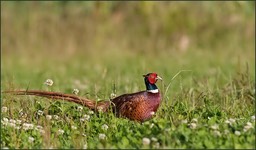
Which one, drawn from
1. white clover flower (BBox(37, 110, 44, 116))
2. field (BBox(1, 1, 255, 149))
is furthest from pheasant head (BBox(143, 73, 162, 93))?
field (BBox(1, 1, 255, 149))

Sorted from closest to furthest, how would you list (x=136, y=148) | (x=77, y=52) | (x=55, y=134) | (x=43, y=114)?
(x=136, y=148), (x=55, y=134), (x=43, y=114), (x=77, y=52)

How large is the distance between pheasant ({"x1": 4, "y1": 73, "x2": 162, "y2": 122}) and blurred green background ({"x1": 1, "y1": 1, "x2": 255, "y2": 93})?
1262cm

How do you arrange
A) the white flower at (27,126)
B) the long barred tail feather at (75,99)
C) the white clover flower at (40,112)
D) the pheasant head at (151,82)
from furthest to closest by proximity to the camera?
the long barred tail feather at (75,99)
the pheasant head at (151,82)
the white clover flower at (40,112)
the white flower at (27,126)

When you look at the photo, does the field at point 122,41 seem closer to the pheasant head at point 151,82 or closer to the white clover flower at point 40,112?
the pheasant head at point 151,82

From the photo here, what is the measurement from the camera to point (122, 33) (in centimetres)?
2516

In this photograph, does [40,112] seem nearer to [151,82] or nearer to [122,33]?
[151,82]

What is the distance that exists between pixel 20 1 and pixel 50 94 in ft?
52.3

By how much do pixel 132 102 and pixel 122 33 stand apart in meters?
16.4

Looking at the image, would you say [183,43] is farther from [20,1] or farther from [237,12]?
[20,1]

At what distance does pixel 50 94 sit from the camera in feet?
30.0

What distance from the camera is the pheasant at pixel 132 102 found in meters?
8.80

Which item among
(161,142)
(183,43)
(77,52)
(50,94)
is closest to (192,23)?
(183,43)

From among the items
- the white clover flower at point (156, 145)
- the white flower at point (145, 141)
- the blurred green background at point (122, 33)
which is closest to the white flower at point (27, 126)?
the white flower at point (145, 141)

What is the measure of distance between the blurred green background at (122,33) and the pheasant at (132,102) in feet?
41.4
